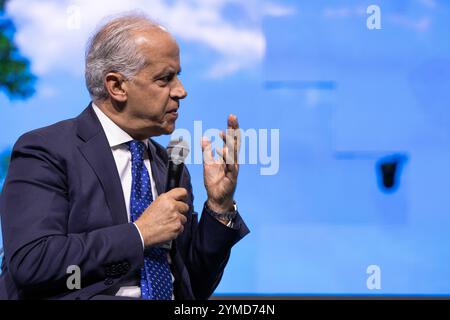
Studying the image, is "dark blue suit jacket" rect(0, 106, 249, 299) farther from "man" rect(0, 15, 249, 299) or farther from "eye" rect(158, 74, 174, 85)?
"eye" rect(158, 74, 174, 85)

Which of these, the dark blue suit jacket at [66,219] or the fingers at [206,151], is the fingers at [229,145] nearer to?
the fingers at [206,151]

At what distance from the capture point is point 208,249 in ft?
5.60

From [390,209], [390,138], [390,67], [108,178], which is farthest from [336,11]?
[108,178]

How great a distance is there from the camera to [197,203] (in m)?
2.44

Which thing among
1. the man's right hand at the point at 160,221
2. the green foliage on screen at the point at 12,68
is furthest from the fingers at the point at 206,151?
the green foliage on screen at the point at 12,68

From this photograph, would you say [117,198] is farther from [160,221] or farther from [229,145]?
[229,145]

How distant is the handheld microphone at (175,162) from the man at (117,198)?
0.17 feet

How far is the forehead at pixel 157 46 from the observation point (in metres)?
1.63

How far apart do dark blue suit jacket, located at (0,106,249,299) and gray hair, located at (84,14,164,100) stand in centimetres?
11

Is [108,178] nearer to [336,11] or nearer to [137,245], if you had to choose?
[137,245]

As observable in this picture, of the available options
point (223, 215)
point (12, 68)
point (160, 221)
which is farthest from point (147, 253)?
point (12, 68)

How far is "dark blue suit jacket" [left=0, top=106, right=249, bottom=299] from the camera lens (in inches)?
56.0

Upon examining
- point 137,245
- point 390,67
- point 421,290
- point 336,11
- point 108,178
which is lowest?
point 421,290
